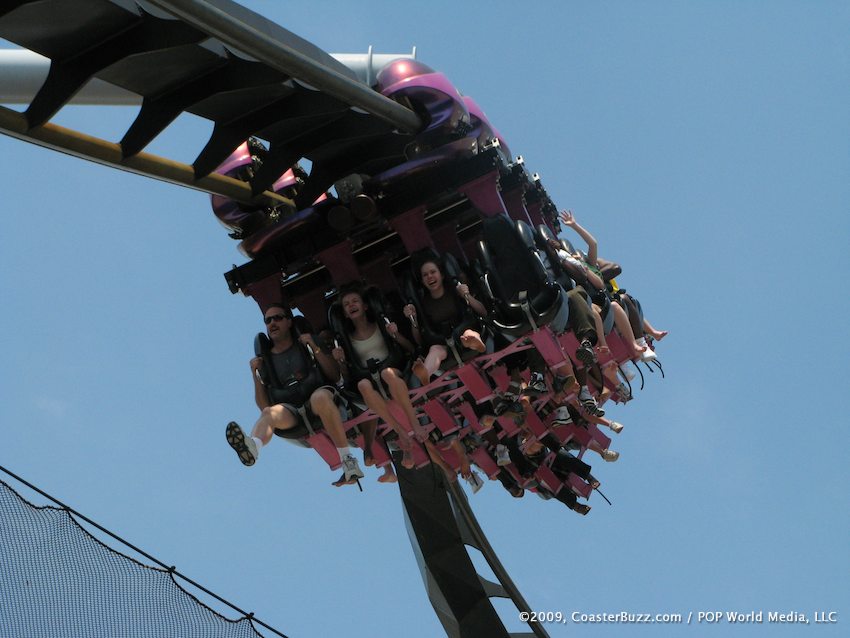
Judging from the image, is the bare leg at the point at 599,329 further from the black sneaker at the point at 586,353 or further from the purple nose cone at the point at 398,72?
the purple nose cone at the point at 398,72

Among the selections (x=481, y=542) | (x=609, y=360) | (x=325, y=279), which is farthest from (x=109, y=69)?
(x=481, y=542)

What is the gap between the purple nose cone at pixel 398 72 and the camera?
32.5 ft

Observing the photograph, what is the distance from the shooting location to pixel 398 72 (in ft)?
32.7

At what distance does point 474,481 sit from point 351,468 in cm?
244

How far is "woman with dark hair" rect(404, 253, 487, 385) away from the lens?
981 centimetres

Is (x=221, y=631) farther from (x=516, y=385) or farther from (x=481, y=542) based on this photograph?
(x=481, y=542)

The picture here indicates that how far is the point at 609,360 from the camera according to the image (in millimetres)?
11211

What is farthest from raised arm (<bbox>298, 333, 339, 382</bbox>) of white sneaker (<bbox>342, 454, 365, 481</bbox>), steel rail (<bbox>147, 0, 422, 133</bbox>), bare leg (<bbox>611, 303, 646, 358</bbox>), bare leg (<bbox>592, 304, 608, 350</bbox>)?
bare leg (<bbox>611, 303, 646, 358</bbox>)

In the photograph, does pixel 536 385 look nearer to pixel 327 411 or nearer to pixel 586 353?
pixel 586 353

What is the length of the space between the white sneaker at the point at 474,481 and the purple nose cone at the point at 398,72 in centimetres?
375

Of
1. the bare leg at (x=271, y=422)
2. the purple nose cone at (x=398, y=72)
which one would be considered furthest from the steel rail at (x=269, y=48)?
the bare leg at (x=271, y=422)

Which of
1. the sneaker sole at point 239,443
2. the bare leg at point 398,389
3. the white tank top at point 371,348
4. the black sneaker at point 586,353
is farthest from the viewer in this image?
the black sneaker at point 586,353

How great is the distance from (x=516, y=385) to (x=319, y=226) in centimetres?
193

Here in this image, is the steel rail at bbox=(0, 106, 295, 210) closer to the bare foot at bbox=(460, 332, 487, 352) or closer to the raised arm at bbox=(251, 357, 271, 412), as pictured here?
the raised arm at bbox=(251, 357, 271, 412)
